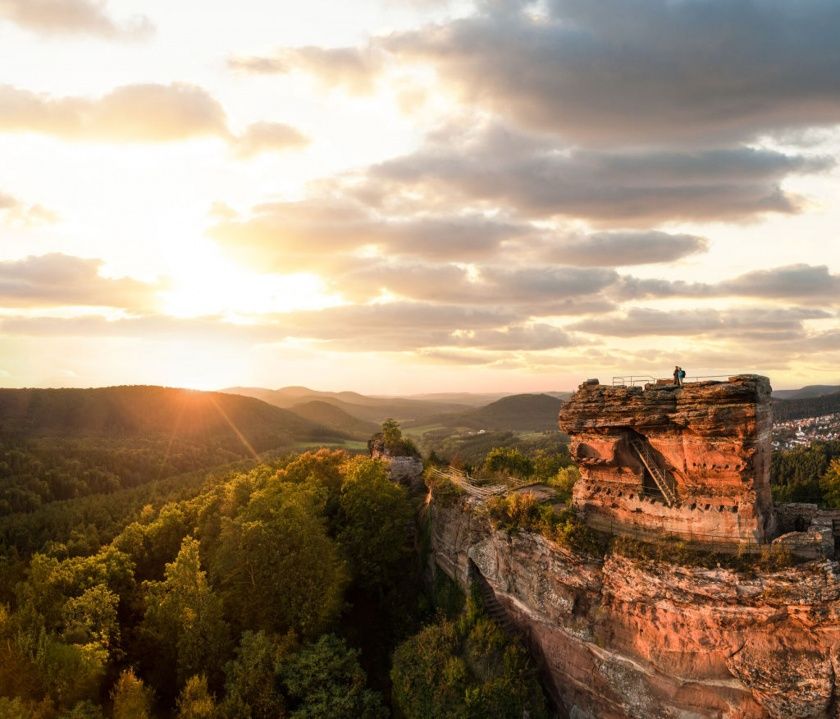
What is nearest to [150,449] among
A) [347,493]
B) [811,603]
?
[347,493]

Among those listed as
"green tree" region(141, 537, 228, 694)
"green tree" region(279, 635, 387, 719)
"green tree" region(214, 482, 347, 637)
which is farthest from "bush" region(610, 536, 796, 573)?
"green tree" region(141, 537, 228, 694)

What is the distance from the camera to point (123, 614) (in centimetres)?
3844

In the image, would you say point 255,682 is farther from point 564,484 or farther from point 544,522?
point 564,484

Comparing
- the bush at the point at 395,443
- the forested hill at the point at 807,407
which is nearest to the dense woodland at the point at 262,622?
the bush at the point at 395,443

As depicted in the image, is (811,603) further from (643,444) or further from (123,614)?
(123,614)

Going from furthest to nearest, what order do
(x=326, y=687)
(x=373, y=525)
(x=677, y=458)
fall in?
1. (x=373, y=525)
2. (x=326, y=687)
3. (x=677, y=458)

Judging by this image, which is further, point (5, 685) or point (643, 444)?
point (643, 444)

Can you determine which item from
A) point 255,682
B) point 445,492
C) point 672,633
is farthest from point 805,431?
point 255,682

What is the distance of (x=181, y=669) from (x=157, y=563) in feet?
47.6

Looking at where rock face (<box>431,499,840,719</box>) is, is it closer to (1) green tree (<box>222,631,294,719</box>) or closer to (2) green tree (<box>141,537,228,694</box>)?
(1) green tree (<box>222,631,294,719</box>)

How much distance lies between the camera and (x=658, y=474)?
99.8 feet

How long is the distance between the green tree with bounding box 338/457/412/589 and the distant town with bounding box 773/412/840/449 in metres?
71.2

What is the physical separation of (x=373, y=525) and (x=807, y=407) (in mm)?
128922

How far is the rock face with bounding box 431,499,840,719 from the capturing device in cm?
2334
